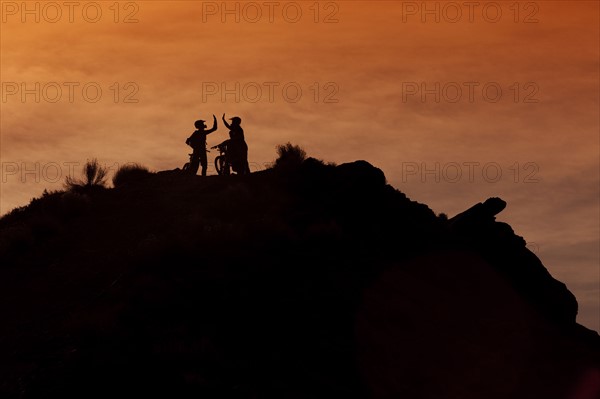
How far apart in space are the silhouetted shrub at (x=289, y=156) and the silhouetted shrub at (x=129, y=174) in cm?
609

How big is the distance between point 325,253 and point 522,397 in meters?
8.05

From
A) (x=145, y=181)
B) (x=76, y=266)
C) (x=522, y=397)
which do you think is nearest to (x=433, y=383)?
(x=522, y=397)

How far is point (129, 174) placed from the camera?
5550 centimetres

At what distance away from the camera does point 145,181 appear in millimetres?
54062

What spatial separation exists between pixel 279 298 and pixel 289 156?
1481 centimetres

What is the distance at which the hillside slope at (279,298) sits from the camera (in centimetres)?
3544

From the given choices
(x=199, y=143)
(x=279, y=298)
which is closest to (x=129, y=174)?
(x=199, y=143)

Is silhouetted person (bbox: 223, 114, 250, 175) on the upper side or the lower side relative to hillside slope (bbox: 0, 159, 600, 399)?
upper

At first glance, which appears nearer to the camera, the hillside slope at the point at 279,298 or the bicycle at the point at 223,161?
the hillside slope at the point at 279,298

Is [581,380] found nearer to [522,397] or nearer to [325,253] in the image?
[522,397]

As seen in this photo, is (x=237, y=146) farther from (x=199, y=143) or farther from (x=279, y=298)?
(x=279, y=298)

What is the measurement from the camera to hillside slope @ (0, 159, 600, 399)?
35438 millimetres

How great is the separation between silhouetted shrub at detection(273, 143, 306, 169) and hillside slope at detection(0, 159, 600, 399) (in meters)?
0.81

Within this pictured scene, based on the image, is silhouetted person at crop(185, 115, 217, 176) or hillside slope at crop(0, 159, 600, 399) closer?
hillside slope at crop(0, 159, 600, 399)
